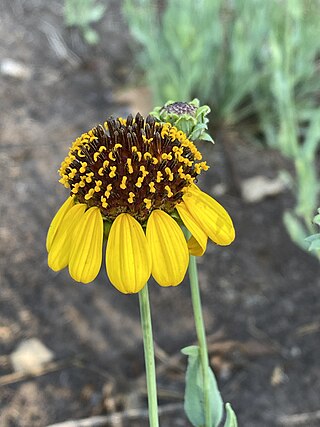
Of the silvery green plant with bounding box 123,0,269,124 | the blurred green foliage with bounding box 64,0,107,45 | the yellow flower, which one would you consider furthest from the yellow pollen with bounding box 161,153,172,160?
the blurred green foliage with bounding box 64,0,107,45

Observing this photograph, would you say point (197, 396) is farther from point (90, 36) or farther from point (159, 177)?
point (90, 36)

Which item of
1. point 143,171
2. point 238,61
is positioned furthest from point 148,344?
point 238,61

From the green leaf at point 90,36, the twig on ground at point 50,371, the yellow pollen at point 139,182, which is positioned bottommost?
the yellow pollen at point 139,182

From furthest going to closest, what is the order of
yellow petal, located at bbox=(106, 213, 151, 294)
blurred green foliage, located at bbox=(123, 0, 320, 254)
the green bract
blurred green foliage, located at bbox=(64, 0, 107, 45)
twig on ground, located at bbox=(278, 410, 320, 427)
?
blurred green foliage, located at bbox=(64, 0, 107, 45) < blurred green foliage, located at bbox=(123, 0, 320, 254) < twig on ground, located at bbox=(278, 410, 320, 427) < the green bract < yellow petal, located at bbox=(106, 213, 151, 294)

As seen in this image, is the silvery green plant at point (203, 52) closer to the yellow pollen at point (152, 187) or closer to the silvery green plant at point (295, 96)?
the silvery green plant at point (295, 96)

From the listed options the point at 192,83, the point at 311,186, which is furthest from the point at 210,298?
the point at 192,83

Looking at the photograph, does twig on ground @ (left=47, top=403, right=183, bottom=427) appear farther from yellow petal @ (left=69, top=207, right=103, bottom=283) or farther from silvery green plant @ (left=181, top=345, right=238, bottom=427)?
yellow petal @ (left=69, top=207, right=103, bottom=283)

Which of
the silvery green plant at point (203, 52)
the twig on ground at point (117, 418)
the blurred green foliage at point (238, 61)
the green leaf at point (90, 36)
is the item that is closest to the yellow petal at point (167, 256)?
the twig on ground at point (117, 418)
